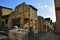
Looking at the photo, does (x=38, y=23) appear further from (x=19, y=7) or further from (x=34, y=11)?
(x=19, y=7)

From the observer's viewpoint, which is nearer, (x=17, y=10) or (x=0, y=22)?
(x=17, y=10)

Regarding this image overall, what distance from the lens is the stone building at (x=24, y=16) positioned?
2212cm

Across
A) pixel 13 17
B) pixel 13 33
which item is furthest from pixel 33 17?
pixel 13 33

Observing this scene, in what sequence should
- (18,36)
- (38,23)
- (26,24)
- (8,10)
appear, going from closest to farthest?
(18,36) < (26,24) < (38,23) < (8,10)

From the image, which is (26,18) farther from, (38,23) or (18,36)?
(18,36)

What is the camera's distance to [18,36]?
2.44 metres

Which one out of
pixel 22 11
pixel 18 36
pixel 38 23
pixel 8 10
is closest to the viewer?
pixel 18 36

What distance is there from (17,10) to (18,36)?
71.4 ft

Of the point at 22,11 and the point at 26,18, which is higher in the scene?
the point at 22,11

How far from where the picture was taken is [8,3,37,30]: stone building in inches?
871

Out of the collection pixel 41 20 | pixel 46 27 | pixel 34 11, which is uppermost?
pixel 34 11

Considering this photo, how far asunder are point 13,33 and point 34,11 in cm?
2126

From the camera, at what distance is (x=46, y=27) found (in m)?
29.9

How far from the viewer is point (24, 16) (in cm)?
2289
